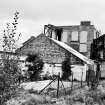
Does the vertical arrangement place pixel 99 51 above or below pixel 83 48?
below

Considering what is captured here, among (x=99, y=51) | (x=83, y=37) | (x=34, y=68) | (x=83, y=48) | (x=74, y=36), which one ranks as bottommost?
(x=34, y=68)

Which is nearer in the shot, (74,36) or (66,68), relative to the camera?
(66,68)

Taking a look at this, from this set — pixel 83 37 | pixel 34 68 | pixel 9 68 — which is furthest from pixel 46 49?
pixel 9 68

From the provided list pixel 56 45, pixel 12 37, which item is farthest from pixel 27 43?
pixel 12 37

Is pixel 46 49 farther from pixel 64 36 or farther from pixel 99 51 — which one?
pixel 64 36

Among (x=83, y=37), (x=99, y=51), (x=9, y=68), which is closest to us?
(x=9, y=68)

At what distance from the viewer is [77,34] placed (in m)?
52.2

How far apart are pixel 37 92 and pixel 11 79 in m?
12.7

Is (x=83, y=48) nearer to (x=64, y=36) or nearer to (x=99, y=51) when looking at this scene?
(x=64, y=36)

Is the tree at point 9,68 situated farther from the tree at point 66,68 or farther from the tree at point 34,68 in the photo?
the tree at point 66,68

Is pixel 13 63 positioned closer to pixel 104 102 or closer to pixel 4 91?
pixel 4 91

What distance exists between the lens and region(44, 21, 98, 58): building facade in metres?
50.4

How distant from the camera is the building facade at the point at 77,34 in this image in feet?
165

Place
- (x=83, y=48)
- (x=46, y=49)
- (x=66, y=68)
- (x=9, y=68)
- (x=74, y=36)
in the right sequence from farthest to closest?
(x=74, y=36) < (x=83, y=48) < (x=46, y=49) < (x=66, y=68) < (x=9, y=68)
